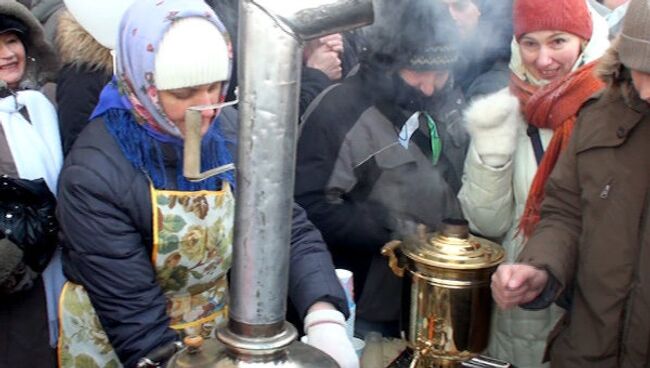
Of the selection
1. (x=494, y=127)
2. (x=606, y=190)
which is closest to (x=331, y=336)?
(x=606, y=190)

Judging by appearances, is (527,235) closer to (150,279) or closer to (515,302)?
(515,302)

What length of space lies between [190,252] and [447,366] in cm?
123

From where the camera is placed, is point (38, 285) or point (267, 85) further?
point (38, 285)

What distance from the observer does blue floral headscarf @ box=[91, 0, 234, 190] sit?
1.79 meters

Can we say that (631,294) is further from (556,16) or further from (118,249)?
(118,249)

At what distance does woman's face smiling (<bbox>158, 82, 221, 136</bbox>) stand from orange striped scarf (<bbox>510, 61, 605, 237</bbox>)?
4.46 ft

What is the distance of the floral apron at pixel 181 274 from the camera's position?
192 centimetres

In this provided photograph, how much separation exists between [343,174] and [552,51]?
94 centimetres

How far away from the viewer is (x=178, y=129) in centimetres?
192

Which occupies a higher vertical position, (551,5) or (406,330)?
(551,5)

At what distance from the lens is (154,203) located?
188 centimetres

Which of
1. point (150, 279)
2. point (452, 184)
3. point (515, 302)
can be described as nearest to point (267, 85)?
point (150, 279)

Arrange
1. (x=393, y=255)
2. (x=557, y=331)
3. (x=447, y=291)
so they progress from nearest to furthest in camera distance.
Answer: (x=557, y=331) → (x=447, y=291) → (x=393, y=255)

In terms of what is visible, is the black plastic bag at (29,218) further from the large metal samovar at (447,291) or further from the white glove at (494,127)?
the white glove at (494,127)
